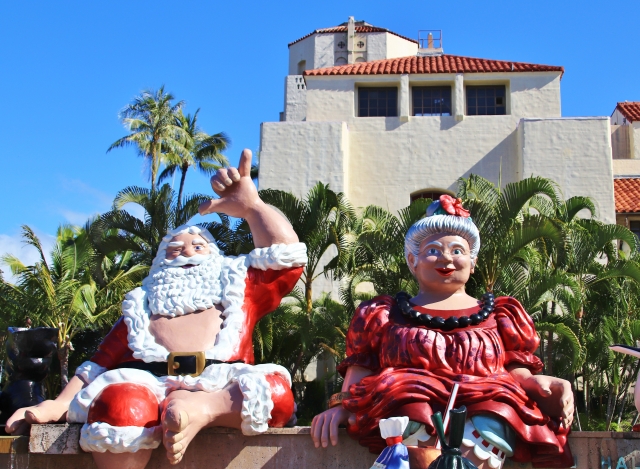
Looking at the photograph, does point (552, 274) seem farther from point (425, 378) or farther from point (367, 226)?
point (425, 378)

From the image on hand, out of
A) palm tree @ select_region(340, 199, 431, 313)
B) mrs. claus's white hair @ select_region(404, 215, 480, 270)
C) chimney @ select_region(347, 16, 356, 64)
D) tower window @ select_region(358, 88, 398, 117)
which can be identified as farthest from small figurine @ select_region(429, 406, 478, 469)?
chimney @ select_region(347, 16, 356, 64)

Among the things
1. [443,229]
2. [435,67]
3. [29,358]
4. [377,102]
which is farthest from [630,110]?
[29,358]

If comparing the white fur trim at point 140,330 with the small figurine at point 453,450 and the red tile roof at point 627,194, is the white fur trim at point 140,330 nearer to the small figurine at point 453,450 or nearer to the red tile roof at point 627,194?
the small figurine at point 453,450

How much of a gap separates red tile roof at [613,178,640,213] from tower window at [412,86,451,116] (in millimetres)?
5607

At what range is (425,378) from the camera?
4.57 metres

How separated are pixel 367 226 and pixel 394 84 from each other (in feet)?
34.1

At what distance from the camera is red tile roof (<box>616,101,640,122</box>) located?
26531 mm

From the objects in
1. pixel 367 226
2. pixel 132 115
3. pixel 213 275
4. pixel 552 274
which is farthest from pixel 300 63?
pixel 213 275

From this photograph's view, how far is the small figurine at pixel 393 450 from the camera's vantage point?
3195 mm

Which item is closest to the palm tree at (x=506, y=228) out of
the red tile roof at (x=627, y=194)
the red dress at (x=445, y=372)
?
the red dress at (x=445, y=372)

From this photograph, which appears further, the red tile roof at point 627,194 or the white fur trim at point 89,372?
the red tile roof at point 627,194

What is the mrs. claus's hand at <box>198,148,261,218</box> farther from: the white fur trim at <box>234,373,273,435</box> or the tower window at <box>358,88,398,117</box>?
the tower window at <box>358,88,398,117</box>

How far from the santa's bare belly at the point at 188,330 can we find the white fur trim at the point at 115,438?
72cm

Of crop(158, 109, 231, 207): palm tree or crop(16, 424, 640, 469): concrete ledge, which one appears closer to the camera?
crop(16, 424, 640, 469): concrete ledge
